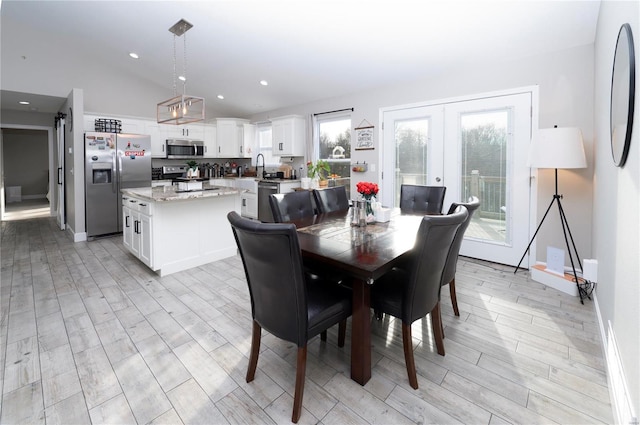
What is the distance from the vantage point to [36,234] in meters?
5.41

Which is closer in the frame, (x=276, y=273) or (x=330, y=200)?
(x=276, y=273)

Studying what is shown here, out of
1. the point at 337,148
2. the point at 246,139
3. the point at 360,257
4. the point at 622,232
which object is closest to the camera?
the point at 622,232

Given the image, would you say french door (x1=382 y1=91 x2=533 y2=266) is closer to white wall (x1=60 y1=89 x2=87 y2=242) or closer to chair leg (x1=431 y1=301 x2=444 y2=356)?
chair leg (x1=431 y1=301 x2=444 y2=356)

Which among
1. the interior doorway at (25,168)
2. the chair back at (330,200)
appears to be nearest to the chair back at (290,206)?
the chair back at (330,200)

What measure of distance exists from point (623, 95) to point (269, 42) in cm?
386

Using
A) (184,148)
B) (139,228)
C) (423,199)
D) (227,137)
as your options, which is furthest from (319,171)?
(139,228)

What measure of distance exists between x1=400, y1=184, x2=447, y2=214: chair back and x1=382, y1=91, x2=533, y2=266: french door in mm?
941

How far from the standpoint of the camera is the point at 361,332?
168 centimetres

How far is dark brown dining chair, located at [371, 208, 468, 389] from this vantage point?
5.06 ft

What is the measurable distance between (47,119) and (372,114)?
7219mm

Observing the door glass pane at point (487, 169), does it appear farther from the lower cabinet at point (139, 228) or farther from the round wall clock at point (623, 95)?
the lower cabinet at point (139, 228)

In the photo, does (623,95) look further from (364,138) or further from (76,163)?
(76,163)

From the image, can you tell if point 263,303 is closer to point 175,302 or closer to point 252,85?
point 175,302

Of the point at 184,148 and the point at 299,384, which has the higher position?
the point at 184,148
